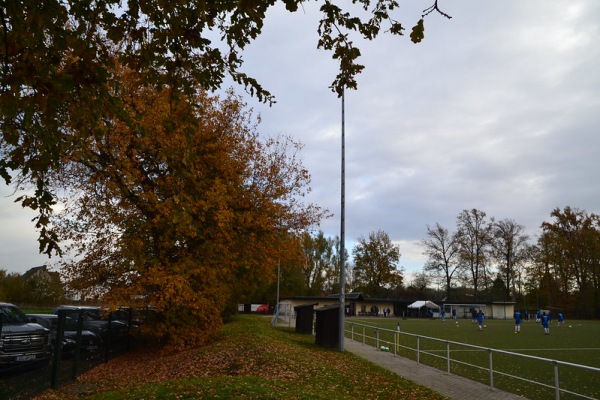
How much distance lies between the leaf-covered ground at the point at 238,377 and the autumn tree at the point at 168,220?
6.34ft

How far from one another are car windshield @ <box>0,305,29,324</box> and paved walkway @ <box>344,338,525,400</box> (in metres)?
10.9

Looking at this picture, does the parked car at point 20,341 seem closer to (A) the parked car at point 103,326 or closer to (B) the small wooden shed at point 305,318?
(A) the parked car at point 103,326

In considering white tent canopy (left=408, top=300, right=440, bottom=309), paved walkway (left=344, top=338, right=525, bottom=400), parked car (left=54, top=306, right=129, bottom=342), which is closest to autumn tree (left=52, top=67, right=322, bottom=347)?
parked car (left=54, top=306, right=129, bottom=342)

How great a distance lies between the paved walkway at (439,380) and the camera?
410 inches

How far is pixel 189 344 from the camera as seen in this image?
1761cm

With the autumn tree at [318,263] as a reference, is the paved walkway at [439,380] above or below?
below

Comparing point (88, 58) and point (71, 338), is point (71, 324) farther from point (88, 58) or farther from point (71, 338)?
point (88, 58)

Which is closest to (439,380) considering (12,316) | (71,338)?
(71,338)

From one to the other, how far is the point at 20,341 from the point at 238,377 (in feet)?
21.7

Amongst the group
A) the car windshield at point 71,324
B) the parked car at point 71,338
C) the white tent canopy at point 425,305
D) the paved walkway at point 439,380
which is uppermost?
the white tent canopy at point 425,305

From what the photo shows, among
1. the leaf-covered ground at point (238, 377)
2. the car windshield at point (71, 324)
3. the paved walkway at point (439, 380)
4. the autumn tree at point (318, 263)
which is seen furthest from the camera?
the autumn tree at point (318, 263)

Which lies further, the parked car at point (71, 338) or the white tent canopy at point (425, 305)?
the white tent canopy at point (425, 305)

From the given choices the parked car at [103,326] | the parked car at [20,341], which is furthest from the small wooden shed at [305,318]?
the parked car at [20,341]

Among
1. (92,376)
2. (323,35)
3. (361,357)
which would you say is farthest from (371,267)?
(323,35)
